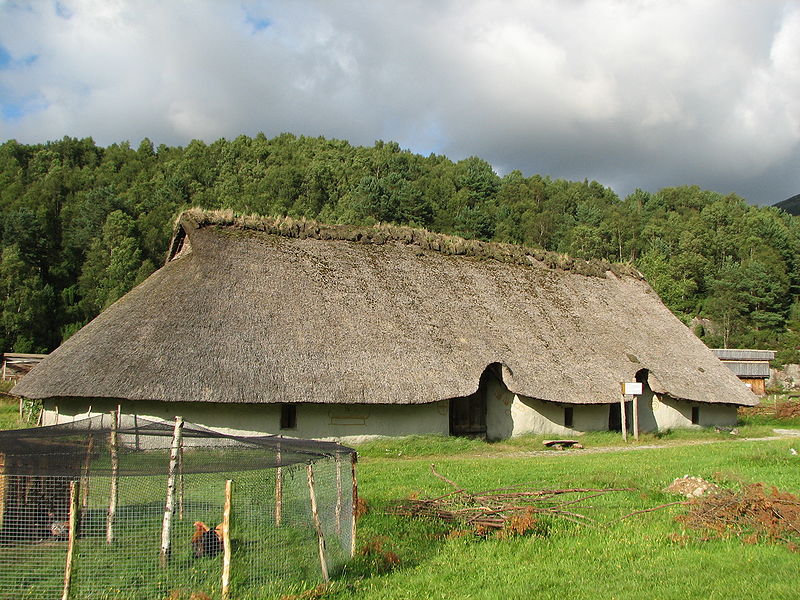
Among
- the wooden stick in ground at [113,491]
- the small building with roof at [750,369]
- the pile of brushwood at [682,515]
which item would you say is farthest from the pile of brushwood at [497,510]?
the small building with roof at [750,369]

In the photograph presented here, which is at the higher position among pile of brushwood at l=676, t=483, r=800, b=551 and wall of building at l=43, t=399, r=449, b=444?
wall of building at l=43, t=399, r=449, b=444

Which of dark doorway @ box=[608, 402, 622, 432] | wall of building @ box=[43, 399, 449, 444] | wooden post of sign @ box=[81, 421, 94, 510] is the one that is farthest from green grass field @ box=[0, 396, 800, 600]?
dark doorway @ box=[608, 402, 622, 432]

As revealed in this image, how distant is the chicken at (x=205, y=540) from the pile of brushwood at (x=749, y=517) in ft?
20.5

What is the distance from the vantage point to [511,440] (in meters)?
21.0

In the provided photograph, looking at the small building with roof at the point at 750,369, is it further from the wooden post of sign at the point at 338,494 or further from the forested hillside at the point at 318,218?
the wooden post of sign at the point at 338,494

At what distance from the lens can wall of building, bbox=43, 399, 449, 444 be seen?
55.9 ft

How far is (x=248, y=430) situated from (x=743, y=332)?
186 feet

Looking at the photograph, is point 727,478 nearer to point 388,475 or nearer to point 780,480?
point 780,480

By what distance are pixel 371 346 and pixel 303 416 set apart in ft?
9.62

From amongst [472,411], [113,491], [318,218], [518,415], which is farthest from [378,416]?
[318,218]

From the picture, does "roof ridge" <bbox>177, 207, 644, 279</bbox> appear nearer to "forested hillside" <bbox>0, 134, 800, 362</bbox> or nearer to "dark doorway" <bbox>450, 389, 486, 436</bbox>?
"dark doorway" <bbox>450, 389, 486, 436</bbox>

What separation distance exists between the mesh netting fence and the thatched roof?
8.49 metres

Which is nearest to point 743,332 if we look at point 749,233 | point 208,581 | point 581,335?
point 749,233

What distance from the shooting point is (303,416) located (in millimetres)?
18359
